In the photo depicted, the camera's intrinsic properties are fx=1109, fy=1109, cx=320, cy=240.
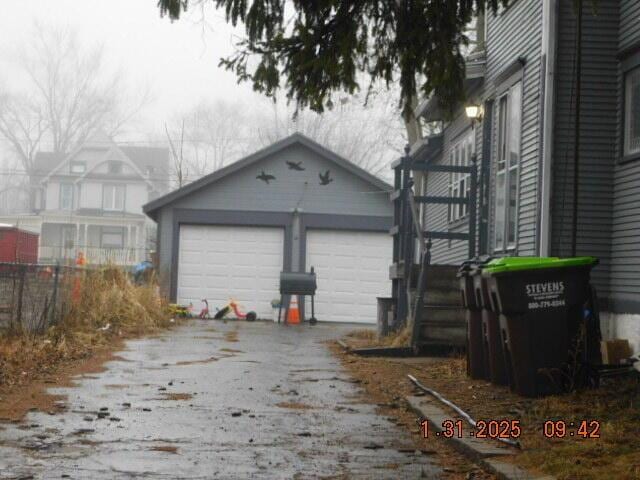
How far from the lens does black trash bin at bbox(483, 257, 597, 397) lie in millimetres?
9391

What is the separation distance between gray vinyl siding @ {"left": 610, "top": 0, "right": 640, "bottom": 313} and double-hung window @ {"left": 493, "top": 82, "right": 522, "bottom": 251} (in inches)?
86.9

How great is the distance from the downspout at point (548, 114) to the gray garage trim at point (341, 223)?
1451 cm

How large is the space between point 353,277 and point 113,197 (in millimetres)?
39450

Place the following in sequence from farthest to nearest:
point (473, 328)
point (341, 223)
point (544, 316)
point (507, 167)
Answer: point (341, 223), point (507, 167), point (473, 328), point (544, 316)

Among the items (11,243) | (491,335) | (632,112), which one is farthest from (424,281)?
(11,243)

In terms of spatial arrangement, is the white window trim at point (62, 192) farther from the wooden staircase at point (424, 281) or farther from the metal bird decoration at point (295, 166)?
the wooden staircase at point (424, 281)

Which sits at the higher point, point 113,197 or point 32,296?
point 113,197

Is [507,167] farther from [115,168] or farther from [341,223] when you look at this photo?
[115,168]

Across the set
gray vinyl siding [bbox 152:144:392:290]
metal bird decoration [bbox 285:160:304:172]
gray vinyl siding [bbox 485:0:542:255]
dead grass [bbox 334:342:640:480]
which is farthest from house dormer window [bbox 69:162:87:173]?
dead grass [bbox 334:342:640:480]

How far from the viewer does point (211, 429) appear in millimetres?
8320

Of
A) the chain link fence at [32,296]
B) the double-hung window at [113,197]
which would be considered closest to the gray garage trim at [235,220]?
the chain link fence at [32,296]

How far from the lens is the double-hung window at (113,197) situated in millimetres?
65062

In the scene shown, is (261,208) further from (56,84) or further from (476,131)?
(56,84)

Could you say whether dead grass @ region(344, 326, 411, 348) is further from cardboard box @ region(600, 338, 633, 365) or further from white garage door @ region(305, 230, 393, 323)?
white garage door @ region(305, 230, 393, 323)
